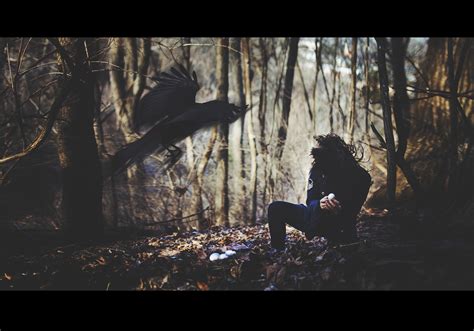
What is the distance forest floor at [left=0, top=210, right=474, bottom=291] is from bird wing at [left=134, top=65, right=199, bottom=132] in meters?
1.10

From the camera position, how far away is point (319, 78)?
4781 mm

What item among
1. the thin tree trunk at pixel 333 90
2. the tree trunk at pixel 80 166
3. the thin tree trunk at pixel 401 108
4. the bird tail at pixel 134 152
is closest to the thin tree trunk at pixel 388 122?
the thin tree trunk at pixel 401 108

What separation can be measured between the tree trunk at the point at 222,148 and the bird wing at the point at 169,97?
0.29 m

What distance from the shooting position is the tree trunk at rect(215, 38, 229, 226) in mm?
4492

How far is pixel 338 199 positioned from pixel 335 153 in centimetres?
42

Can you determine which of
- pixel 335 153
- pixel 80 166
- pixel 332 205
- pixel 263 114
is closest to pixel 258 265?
pixel 332 205

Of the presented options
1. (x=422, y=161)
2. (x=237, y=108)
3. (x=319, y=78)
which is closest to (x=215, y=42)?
(x=237, y=108)

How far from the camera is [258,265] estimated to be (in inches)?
154

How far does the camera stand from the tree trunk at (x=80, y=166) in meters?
4.24

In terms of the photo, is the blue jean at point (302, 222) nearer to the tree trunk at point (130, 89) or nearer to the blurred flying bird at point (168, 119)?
the blurred flying bird at point (168, 119)

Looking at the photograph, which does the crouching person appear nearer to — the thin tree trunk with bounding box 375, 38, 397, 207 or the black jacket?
the black jacket

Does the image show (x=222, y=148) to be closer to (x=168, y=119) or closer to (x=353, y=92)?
(x=168, y=119)

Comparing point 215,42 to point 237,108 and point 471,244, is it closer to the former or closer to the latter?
point 237,108

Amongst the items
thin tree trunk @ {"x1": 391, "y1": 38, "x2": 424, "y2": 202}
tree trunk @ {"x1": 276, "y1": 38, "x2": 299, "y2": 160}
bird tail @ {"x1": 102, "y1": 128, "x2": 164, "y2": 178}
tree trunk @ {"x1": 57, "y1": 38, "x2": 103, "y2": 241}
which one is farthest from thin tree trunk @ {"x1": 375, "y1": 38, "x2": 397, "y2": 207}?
tree trunk @ {"x1": 57, "y1": 38, "x2": 103, "y2": 241}
